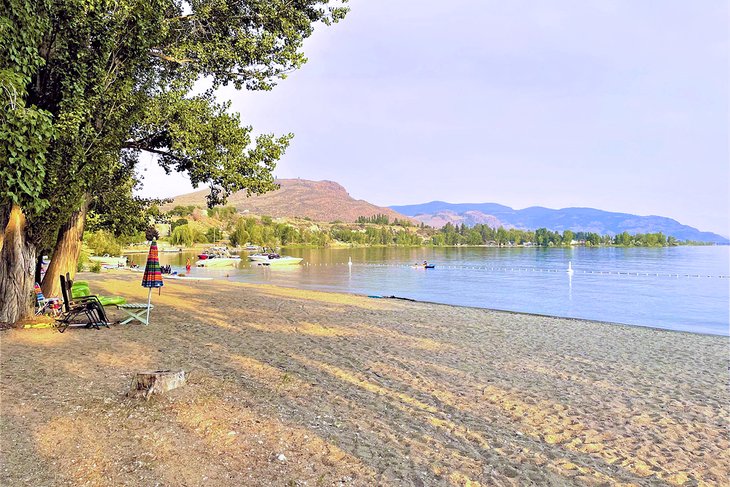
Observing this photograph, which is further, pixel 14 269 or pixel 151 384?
pixel 14 269

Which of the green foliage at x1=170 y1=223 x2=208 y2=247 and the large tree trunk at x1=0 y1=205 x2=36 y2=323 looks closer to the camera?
the large tree trunk at x1=0 y1=205 x2=36 y2=323

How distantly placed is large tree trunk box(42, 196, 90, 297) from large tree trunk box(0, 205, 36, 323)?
210 centimetres

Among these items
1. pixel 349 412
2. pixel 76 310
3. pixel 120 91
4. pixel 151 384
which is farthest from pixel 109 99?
pixel 349 412

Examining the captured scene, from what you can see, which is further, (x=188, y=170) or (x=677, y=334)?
(x=677, y=334)

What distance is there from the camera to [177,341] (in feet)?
32.9

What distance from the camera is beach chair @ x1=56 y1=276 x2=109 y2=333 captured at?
10.5 meters

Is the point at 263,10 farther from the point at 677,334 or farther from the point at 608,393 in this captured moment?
the point at 677,334

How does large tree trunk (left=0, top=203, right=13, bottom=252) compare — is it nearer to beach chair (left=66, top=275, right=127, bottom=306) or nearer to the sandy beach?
beach chair (left=66, top=275, right=127, bottom=306)

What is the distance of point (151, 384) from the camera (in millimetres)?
5996

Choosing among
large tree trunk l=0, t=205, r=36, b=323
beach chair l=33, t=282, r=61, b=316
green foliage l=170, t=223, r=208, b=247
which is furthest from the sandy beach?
green foliage l=170, t=223, r=208, b=247

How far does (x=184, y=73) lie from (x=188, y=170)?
2.85 m

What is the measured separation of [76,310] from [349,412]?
794 cm

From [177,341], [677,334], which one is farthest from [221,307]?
[677,334]

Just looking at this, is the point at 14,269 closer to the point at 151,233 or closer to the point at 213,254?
the point at 151,233
